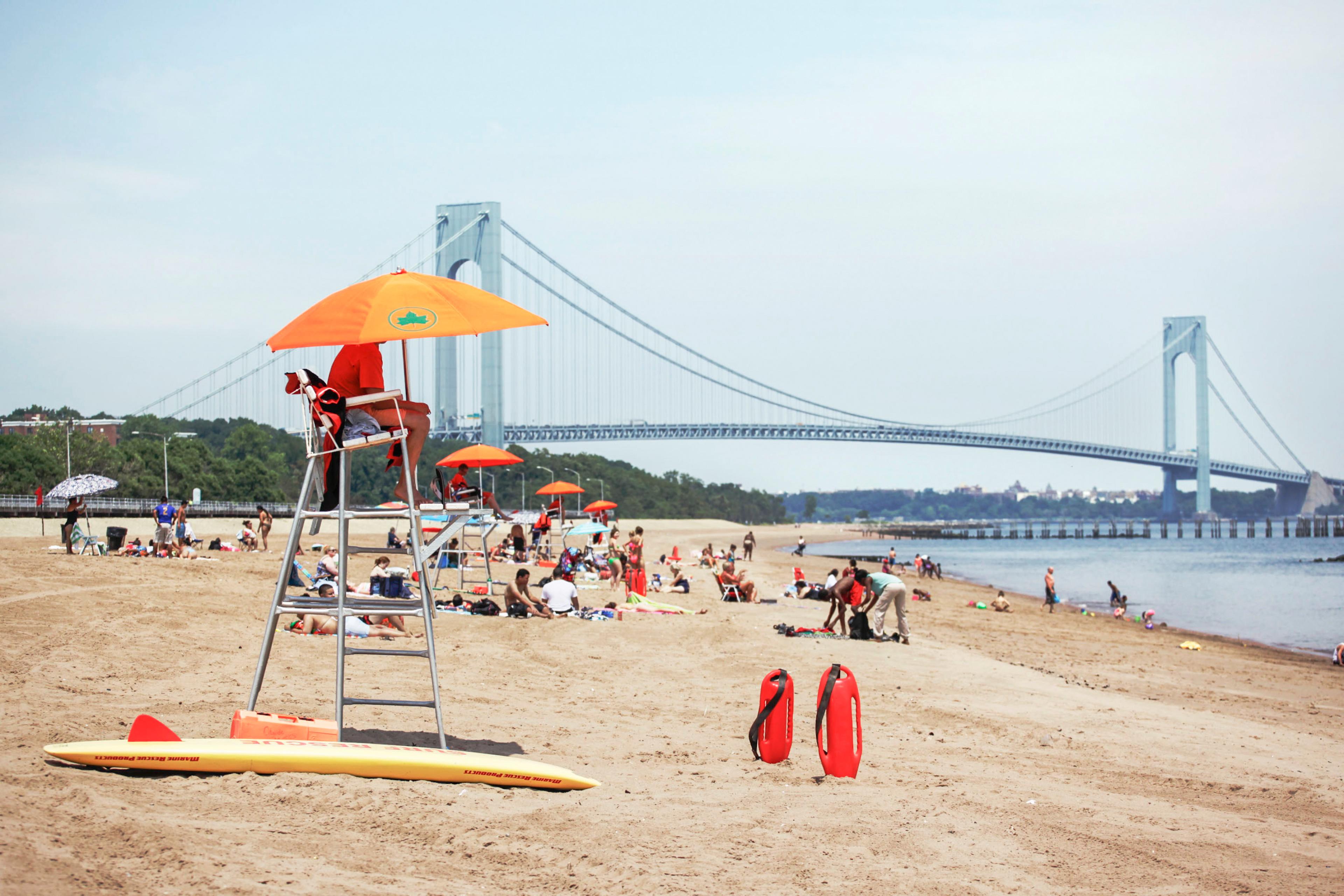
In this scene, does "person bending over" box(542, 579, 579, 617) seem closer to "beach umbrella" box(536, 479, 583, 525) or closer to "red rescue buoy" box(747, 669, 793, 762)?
"red rescue buoy" box(747, 669, 793, 762)

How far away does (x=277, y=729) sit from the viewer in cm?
455

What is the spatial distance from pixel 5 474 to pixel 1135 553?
6271cm

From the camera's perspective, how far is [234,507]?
48.2 m

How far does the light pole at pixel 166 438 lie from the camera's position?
154 feet

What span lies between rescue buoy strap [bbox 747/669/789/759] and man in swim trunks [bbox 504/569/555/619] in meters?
6.35

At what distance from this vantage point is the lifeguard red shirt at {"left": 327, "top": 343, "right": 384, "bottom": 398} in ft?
15.0

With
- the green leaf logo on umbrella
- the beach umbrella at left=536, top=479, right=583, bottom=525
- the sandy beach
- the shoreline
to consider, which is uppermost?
the green leaf logo on umbrella

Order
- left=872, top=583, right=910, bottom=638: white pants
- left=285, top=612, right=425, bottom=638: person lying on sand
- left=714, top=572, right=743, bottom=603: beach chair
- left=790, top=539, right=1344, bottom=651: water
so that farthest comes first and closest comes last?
left=790, top=539, right=1344, bottom=651: water → left=714, top=572, right=743, bottom=603: beach chair → left=872, top=583, right=910, bottom=638: white pants → left=285, top=612, right=425, bottom=638: person lying on sand

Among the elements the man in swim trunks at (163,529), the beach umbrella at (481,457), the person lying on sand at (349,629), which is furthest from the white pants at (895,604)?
the man in swim trunks at (163,529)

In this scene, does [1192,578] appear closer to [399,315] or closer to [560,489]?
[560,489]

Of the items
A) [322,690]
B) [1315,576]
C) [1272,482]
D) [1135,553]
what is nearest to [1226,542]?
[1272,482]

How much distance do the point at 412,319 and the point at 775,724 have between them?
8.96 ft

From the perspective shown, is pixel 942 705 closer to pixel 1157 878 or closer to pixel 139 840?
pixel 1157 878

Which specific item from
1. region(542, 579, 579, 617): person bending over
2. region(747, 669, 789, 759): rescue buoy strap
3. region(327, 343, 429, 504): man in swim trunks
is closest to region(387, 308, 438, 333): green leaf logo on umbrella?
region(327, 343, 429, 504): man in swim trunks
